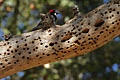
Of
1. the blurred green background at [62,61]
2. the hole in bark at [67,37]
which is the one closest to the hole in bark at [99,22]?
the hole in bark at [67,37]

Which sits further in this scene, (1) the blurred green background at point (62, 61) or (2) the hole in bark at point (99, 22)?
(1) the blurred green background at point (62, 61)

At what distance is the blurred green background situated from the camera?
256 inches

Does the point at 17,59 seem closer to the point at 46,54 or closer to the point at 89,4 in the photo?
the point at 46,54

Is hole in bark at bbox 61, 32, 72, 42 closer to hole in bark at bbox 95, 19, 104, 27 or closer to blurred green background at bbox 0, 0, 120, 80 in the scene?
hole in bark at bbox 95, 19, 104, 27

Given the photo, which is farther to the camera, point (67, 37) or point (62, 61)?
point (62, 61)

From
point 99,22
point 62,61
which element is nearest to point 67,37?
point 99,22

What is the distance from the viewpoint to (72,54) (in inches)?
131

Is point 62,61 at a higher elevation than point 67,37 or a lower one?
higher

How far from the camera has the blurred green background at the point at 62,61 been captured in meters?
6.49

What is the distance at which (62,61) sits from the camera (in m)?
6.67

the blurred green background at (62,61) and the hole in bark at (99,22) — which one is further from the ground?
the blurred green background at (62,61)

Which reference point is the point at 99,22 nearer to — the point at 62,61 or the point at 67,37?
the point at 67,37

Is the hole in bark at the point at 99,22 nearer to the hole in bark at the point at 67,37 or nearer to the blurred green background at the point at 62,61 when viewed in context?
the hole in bark at the point at 67,37

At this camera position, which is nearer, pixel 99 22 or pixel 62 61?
pixel 99 22
